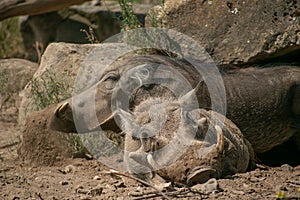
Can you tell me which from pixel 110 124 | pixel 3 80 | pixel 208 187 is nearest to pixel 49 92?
pixel 110 124

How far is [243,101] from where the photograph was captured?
5398 mm

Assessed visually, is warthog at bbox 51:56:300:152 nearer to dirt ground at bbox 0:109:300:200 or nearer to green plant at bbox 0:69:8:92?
dirt ground at bbox 0:109:300:200

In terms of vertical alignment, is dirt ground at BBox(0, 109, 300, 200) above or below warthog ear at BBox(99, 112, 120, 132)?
below

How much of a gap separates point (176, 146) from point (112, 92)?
3.06ft

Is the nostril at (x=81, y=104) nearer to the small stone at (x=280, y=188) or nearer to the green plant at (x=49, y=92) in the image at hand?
the green plant at (x=49, y=92)

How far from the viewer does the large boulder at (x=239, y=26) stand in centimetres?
546

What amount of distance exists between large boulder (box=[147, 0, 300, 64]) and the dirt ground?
979 millimetres

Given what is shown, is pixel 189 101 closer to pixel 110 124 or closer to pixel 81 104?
pixel 110 124

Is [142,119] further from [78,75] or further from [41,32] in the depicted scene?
[41,32]

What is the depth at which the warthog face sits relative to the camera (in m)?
4.82

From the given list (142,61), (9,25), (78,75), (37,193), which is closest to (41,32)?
(9,25)

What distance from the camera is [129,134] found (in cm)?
433

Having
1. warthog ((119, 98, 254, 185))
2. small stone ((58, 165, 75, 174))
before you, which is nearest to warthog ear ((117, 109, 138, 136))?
warthog ((119, 98, 254, 185))

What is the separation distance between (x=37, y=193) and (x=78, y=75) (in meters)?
1.49
